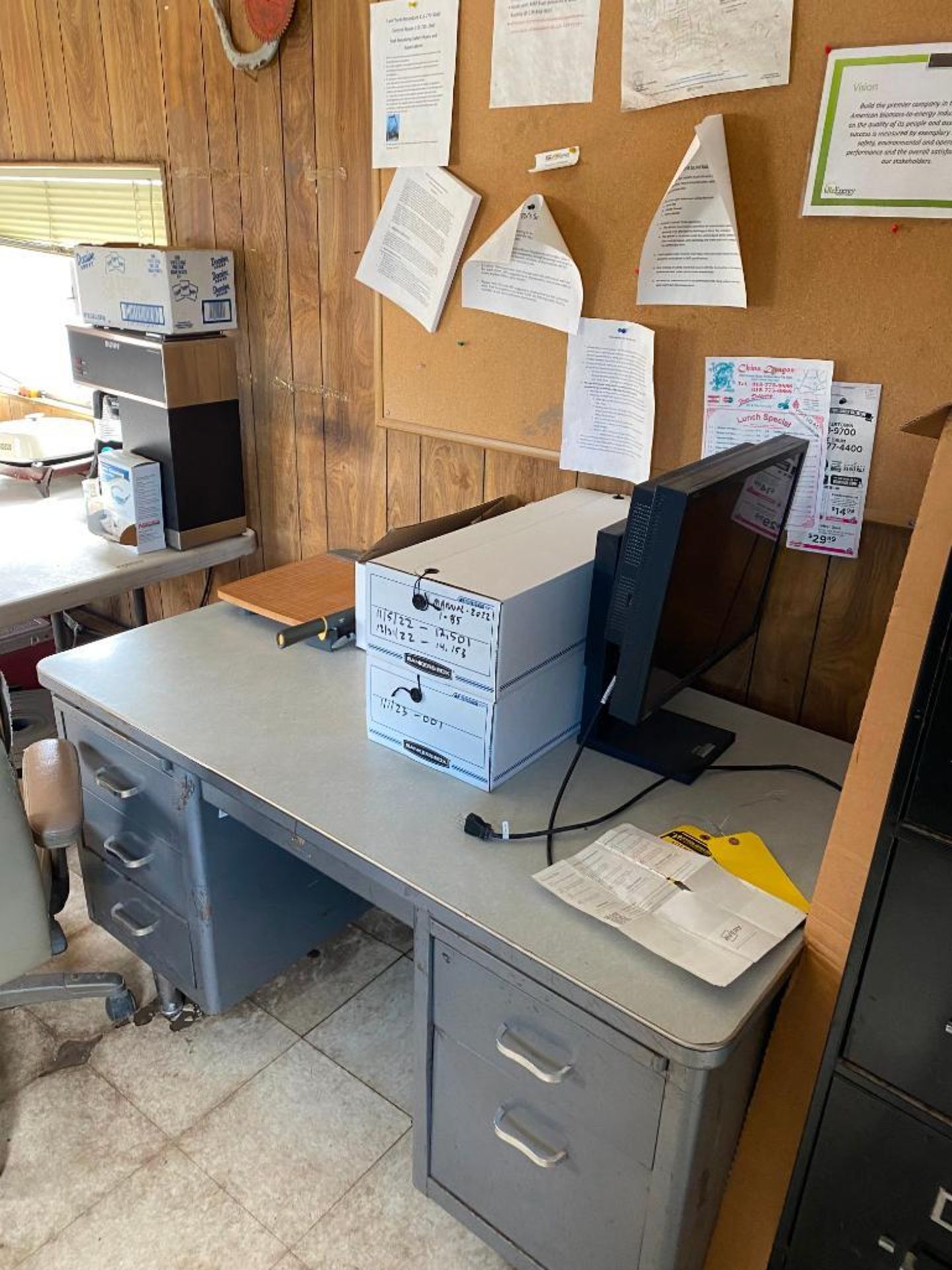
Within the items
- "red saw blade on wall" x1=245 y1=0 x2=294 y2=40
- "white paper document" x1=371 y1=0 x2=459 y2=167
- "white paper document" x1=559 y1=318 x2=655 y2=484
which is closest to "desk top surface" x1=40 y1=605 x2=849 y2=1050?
Answer: "white paper document" x1=559 y1=318 x2=655 y2=484

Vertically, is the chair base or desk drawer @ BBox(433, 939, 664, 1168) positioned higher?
desk drawer @ BBox(433, 939, 664, 1168)

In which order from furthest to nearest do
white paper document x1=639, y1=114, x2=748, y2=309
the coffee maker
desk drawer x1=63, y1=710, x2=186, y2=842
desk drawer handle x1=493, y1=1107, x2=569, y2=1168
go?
the coffee maker < desk drawer x1=63, y1=710, x2=186, y2=842 < white paper document x1=639, y1=114, x2=748, y2=309 < desk drawer handle x1=493, y1=1107, x2=569, y2=1168

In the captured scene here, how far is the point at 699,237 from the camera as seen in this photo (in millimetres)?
1504

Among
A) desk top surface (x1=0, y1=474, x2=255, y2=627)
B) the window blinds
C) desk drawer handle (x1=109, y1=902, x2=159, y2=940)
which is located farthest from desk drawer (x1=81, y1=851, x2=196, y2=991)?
the window blinds

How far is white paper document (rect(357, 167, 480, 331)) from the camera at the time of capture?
179 cm

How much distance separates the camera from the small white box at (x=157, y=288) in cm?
211

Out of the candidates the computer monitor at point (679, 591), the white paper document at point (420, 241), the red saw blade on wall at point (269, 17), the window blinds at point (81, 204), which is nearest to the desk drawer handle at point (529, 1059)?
the computer monitor at point (679, 591)

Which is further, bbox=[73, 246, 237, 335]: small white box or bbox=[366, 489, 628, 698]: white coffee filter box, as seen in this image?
bbox=[73, 246, 237, 335]: small white box

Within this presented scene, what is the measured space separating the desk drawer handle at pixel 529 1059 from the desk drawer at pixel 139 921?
800mm

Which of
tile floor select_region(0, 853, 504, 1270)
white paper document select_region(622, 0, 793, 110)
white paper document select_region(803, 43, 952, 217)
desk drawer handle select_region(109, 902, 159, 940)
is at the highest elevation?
white paper document select_region(622, 0, 793, 110)

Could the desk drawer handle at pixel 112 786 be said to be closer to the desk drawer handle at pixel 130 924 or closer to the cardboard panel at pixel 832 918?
the desk drawer handle at pixel 130 924

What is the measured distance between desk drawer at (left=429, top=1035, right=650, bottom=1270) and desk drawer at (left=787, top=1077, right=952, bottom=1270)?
0.23 m

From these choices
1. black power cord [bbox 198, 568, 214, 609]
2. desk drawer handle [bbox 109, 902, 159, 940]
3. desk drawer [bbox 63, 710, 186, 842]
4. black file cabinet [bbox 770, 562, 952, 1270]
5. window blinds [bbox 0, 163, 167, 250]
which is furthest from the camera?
black power cord [bbox 198, 568, 214, 609]

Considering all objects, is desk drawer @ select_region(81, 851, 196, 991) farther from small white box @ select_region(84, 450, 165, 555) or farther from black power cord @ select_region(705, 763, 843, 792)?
black power cord @ select_region(705, 763, 843, 792)
